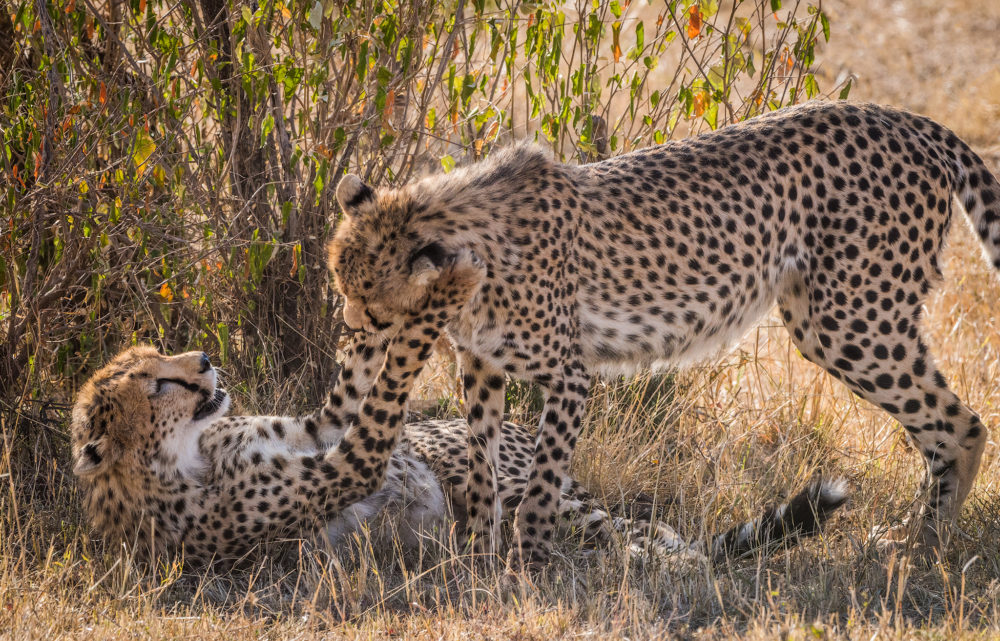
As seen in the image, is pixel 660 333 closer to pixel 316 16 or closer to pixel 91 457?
pixel 316 16

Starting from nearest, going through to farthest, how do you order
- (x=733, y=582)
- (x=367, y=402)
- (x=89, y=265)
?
(x=733, y=582), (x=367, y=402), (x=89, y=265)

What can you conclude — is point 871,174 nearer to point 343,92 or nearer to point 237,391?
point 343,92

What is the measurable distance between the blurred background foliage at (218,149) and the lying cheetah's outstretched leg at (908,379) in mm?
1074

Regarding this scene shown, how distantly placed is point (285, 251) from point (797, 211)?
6.68 feet

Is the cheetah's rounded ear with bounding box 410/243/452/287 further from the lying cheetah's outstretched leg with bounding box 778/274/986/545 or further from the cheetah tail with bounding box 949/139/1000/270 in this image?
the cheetah tail with bounding box 949/139/1000/270

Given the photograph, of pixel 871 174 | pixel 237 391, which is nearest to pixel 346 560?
pixel 237 391

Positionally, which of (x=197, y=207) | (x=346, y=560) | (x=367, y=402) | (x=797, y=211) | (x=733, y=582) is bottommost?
(x=346, y=560)

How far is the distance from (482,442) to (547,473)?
286 millimetres

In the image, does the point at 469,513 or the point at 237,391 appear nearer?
the point at 469,513

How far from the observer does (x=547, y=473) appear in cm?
359

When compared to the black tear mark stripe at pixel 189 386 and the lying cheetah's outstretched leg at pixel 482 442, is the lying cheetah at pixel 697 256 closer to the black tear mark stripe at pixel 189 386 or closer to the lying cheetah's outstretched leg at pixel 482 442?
the lying cheetah's outstretched leg at pixel 482 442

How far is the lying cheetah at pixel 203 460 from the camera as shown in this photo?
3631 millimetres

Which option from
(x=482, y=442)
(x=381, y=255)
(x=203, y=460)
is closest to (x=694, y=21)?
(x=381, y=255)

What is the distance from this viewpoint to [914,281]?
388cm
